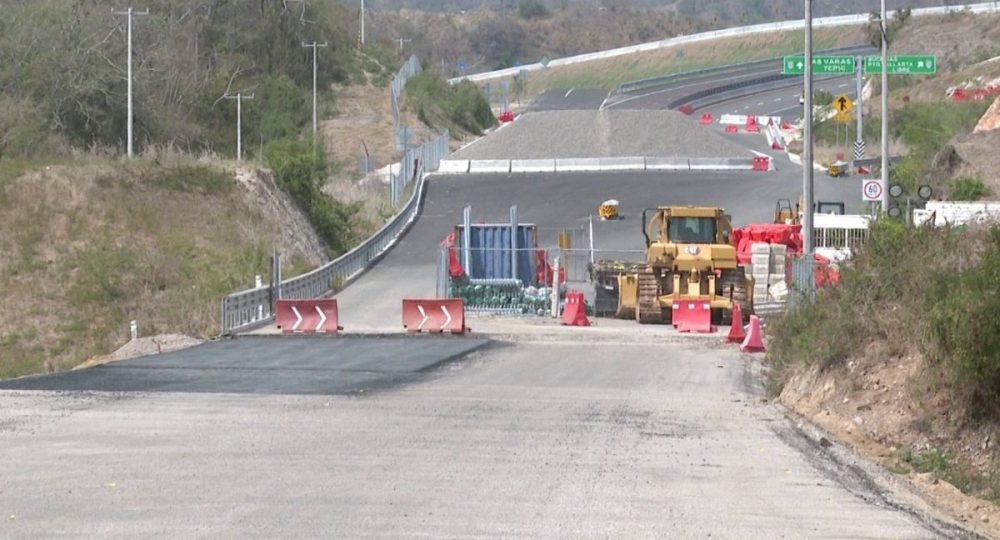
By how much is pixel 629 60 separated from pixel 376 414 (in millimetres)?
148338

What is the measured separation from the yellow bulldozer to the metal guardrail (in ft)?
31.7

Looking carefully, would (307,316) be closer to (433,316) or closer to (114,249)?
(433,316)

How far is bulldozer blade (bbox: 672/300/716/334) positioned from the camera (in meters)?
36.5

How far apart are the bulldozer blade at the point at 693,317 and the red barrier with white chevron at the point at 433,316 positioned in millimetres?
5155

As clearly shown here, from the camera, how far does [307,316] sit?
1446 inches

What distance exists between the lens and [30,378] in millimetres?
25391

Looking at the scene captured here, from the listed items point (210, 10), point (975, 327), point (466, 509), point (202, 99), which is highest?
point (210, 10)

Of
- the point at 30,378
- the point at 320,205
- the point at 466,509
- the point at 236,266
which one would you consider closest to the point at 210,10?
the point at 320,205

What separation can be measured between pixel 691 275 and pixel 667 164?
4407 centimetres

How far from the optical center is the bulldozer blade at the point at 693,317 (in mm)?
36469

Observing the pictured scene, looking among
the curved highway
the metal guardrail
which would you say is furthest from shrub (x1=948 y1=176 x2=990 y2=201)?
the curved highway

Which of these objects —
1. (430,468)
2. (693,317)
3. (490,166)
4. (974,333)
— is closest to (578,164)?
(490,166)

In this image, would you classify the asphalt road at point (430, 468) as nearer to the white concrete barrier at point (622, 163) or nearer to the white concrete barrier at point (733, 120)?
the white concrete barrier at point (622, 163)

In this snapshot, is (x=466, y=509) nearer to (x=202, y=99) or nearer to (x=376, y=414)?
(x=376, y=414)
